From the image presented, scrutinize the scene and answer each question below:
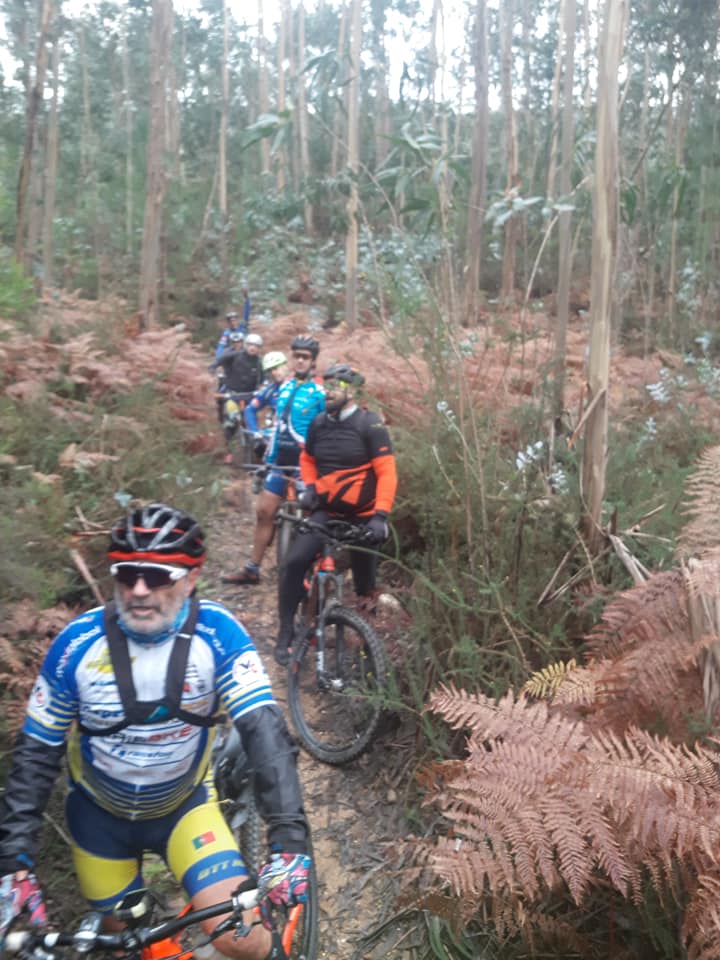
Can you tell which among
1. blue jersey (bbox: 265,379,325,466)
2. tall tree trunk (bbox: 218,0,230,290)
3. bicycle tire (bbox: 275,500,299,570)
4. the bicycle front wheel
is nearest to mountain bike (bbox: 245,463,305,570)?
bicycle tire (bbox: 275,500,299,570)

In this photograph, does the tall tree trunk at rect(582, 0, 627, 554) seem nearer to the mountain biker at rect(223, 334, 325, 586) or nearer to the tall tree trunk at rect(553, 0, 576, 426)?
the tall tree trunk at rect(553, 0, 576, 426)

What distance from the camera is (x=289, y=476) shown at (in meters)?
7.64

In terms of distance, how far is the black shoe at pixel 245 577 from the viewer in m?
7.87

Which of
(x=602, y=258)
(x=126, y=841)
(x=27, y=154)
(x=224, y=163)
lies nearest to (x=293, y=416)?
(x=602, y=258)

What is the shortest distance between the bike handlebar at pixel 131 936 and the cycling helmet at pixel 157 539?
1.05 m

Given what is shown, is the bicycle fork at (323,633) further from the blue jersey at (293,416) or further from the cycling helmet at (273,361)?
the cycling helmet at (273,361)

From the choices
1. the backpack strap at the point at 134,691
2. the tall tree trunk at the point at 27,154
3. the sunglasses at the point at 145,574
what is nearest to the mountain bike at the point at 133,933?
the backpack strap at the point at 134,691

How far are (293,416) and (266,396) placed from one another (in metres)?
2.33

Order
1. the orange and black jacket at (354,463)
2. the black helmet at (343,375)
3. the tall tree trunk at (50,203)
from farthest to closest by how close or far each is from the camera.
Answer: the tall tree trunk at (50,203) → the orange and black jacket at (354,463) → the black helmet at (343,375)

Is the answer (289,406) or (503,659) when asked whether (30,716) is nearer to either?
(503,659)

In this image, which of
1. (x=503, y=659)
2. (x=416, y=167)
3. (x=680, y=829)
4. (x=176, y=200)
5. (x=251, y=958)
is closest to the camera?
(x=680, y=829)

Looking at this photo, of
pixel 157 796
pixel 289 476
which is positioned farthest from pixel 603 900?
pixel 289 476

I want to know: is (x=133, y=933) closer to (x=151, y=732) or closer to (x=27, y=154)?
(x=151, y=732)

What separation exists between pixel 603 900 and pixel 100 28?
40516mm
